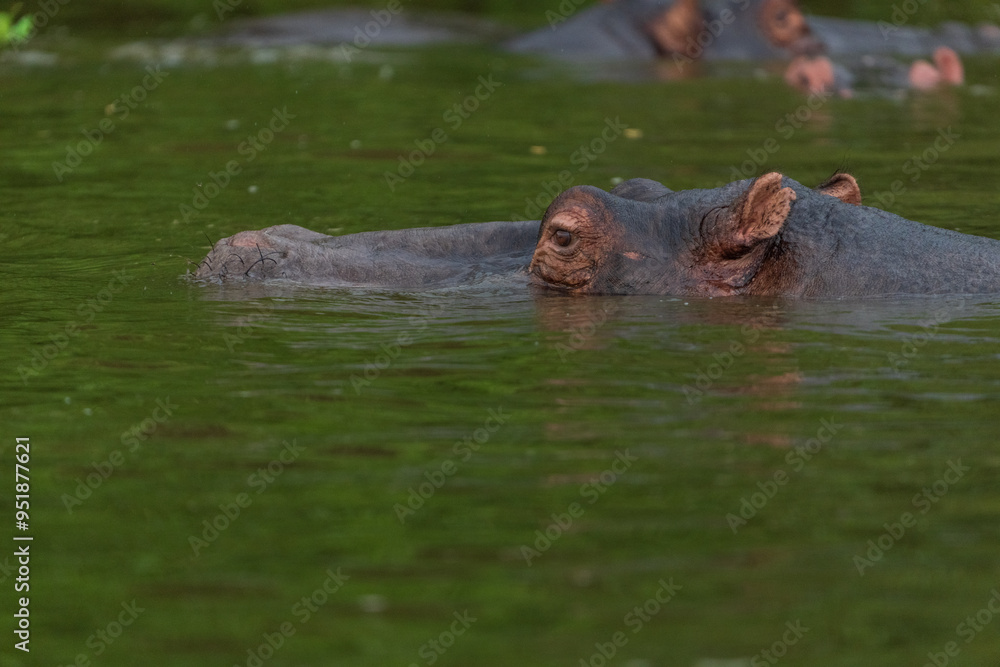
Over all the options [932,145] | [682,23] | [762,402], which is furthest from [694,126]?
[762,402]

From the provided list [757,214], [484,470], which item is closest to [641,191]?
[757,214]

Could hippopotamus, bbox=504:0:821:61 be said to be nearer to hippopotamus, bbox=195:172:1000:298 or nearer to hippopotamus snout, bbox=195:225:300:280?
hippopotamus snout, bbox=195:225:300:280

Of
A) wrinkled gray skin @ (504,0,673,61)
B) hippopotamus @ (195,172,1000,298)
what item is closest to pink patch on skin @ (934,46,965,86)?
wrinkled gray skin @ (504,0,673,61)

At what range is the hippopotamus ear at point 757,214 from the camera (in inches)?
291

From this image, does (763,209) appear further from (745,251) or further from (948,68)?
(948,68)

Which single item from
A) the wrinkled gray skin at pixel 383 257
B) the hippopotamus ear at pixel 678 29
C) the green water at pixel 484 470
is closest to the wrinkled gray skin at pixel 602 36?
the hippopotamus ear at pixel 678 29

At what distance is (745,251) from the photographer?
7801 millimetres

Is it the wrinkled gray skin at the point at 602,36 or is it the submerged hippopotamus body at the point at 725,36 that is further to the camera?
the wrinkled gray skin at the point at 602,36

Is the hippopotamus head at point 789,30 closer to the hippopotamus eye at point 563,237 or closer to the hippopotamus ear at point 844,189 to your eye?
the hippopotamus ear at point 844,189

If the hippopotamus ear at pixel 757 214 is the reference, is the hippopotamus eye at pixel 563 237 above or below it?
below

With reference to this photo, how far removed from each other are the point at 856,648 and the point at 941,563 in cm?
68

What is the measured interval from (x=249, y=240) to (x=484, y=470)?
3.24 meters

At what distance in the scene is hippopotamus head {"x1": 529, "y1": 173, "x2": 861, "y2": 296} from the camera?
7.79m

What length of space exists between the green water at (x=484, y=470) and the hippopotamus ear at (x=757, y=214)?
13.1 inches
